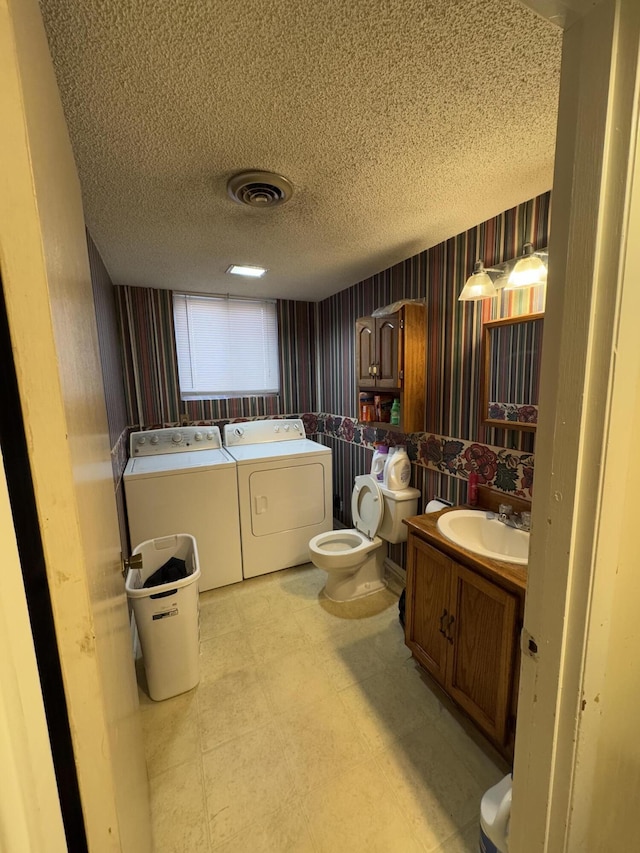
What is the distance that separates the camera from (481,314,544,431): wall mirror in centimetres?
156

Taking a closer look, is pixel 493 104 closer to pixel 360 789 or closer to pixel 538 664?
pixel 538 664

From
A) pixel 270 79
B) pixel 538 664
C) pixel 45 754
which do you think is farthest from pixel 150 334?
pixel 538 664

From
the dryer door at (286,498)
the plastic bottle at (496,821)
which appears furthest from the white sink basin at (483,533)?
the dryer door at (286,498)

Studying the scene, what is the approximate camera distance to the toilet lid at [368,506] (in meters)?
2.31

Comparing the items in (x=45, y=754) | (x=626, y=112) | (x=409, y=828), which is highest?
(x=626, y=112)

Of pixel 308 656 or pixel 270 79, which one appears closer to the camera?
pixel 270 79

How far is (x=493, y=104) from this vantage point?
100cm

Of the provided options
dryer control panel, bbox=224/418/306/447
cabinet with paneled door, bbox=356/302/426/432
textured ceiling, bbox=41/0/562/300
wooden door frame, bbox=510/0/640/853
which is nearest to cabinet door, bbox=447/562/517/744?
wooden door frame, bbox=510/0/640/853

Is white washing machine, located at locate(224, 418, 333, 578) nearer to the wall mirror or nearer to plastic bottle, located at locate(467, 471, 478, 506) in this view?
plastic bottle, located at locate(467, 471, 478, 506)

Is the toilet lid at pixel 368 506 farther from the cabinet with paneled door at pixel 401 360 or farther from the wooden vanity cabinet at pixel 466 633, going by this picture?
the wooden vanity cabinet at pixel 466 633

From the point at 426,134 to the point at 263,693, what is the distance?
239 cm

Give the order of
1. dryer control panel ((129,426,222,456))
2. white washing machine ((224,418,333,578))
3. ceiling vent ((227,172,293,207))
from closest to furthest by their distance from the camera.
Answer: ceiling vent ((227,172,293,207)) → white washing machine ((224,418,333,578)) → dryer control panel ((129,426,222,456))

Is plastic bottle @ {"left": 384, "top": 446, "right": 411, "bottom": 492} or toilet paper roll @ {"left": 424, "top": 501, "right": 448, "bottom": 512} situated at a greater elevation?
plastic bottle @ {"left": 384, "top": 446, "right": 411, "bottom": 492}

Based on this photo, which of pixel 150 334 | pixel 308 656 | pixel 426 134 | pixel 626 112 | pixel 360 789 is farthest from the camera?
pixel 150 334
